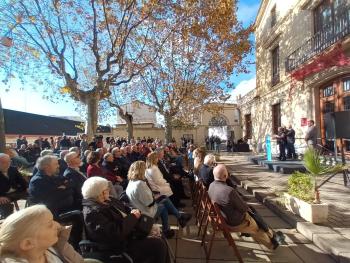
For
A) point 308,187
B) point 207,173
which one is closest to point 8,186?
point 207,173

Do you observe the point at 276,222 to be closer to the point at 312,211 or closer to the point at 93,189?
the point at 312,211

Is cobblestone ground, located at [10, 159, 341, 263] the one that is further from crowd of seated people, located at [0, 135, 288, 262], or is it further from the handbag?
the handbag

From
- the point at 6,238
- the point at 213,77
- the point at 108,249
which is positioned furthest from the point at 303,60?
the point at 6,238

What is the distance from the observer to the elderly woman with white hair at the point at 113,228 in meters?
3.44

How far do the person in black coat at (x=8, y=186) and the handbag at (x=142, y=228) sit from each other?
2742mm

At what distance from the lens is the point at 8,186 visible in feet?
19.1

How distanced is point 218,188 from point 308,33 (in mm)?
13918

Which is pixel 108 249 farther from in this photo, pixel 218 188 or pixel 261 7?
pixel 261 7

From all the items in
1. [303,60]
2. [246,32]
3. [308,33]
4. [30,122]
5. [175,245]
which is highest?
[246,32]

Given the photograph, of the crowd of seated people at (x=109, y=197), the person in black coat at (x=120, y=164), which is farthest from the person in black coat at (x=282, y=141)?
the person in black coat at (x=120, y=164)

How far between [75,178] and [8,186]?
1257 mm

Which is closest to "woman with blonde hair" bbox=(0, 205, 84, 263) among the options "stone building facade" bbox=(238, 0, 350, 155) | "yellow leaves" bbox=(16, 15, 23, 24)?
"stone building facade" bbox=(238, 0, 350, 155)

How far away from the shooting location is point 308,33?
16297 mm

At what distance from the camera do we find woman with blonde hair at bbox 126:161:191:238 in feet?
16.6
